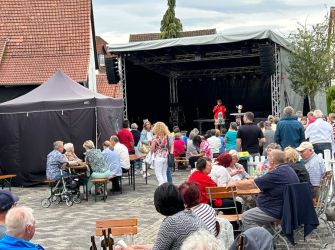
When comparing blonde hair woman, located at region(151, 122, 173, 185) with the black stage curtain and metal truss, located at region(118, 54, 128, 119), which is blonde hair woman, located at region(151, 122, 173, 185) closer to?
the black stage curtain

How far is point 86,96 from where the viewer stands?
1756cm

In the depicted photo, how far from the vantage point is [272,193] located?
7863 mm

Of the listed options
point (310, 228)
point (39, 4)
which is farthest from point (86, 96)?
point (39, 4)

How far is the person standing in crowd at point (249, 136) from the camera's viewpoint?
13.4m

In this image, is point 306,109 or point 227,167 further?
point 306,109

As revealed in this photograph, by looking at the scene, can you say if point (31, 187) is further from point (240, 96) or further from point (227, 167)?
point (240, 96)

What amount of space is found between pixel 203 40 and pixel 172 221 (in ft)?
59.5

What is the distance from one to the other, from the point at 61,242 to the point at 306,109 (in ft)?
81.7

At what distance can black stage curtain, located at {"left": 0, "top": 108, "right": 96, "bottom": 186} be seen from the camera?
17.1 metres

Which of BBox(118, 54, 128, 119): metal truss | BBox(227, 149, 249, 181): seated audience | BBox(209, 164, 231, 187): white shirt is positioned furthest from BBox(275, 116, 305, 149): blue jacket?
BBox(118, 54, 128, 119): metal truss

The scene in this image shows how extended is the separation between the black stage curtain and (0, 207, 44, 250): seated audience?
12451mm

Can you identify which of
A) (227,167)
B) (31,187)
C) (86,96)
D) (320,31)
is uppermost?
(320,31)

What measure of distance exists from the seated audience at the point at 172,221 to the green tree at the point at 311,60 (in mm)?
23410

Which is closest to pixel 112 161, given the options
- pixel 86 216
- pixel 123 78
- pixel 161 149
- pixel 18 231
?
pixel 161 149
